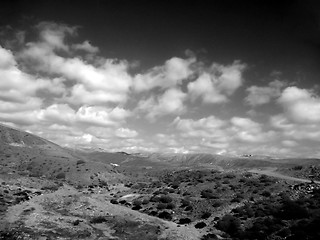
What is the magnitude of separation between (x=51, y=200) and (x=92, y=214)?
15371mm

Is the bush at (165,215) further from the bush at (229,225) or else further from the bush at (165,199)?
the bush at (229,225)

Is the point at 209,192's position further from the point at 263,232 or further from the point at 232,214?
the point at 263,232

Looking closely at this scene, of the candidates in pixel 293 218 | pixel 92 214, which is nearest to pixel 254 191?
pixel 293 218

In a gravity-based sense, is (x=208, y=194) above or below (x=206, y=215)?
above

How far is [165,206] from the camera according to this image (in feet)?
185

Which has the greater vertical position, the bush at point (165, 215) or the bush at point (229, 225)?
the bush at point (229, 225)

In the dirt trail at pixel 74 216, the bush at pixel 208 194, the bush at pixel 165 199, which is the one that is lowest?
the dirt trail at pixel 74 216

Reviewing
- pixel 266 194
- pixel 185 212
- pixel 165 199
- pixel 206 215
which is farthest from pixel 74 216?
pixel 266 194

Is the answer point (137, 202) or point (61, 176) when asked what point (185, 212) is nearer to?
point (137, 202)

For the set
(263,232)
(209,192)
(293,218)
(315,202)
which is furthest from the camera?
(209,192)

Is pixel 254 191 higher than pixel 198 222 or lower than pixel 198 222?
higher

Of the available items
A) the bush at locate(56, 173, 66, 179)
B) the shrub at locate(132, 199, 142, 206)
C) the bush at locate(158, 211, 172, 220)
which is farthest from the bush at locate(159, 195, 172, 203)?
the bush at locate(56, 173, 66, 179)

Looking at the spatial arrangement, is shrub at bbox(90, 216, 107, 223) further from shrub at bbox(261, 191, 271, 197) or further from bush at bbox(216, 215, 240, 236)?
shrub at bbox(261, 191, 271, 197)

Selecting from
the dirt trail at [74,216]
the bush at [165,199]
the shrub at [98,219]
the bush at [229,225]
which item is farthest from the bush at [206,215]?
the shrub at [98,219]
